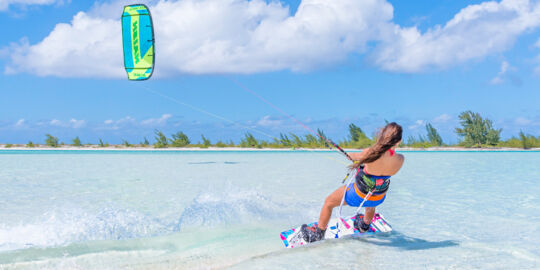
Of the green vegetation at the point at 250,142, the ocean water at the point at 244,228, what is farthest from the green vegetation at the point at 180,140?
the ocean water at the point at 244,228

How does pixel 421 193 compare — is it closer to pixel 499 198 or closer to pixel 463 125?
A: pixel 499 198

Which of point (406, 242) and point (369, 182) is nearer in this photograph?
point (369, 182)

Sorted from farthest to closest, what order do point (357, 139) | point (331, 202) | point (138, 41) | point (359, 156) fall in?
point (357, 139) → point (138, 41) → point (331, 202) → point (359, 156)

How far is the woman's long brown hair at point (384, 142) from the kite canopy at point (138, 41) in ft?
14.6

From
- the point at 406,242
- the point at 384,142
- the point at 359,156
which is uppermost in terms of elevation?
the point at 384,142

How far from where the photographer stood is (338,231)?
4504 millimetres

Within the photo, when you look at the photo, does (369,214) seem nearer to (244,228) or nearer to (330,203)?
(330,203)

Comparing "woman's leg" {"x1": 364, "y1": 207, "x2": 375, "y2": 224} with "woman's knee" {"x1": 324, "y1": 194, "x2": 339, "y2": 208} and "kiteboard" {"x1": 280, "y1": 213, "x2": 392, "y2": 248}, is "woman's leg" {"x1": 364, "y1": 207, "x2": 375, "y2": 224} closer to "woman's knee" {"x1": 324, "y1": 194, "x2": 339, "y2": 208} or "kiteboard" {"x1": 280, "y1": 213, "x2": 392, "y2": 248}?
"kiteboard" {"x1": 280, "y1": 213, "x2": 392, "y2": 248}

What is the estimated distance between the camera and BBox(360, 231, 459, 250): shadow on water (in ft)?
13.6

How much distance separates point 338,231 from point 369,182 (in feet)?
3.33

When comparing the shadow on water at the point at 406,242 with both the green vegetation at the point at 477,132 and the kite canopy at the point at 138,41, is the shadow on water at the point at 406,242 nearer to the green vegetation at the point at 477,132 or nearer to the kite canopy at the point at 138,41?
the kite canopy at the point at 138,41

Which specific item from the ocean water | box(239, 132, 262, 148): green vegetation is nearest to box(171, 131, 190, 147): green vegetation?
box(239, 132, 262, 148): green vegetation

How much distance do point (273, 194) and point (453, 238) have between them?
3.82m

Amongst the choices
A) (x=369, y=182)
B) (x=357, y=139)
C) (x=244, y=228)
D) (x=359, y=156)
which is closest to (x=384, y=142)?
(x=359, y=156)
